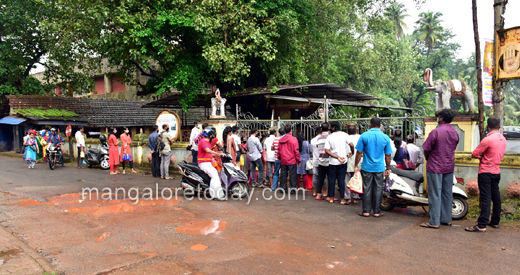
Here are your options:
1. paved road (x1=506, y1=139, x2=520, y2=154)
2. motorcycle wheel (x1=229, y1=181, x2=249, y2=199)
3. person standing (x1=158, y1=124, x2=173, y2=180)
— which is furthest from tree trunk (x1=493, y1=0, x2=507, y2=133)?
paved road (x1=506, y1=139, x2=520, y2=154)

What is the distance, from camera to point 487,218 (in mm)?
5371

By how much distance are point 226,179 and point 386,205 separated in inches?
134

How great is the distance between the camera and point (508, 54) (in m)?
6.35

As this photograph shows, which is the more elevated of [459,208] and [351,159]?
[351,159]

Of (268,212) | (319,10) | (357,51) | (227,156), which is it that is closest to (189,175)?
(227,156)

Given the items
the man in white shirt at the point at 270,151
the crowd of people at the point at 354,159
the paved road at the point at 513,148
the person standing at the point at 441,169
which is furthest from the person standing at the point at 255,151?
the paved road at the point at 513,148

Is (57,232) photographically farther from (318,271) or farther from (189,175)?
(318,271)

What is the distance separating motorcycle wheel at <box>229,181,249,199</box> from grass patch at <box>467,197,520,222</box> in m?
4.42

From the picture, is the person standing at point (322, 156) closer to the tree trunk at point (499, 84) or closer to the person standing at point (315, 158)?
the person standing at point (315, 158)

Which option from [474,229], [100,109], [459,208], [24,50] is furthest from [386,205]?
[24,50]

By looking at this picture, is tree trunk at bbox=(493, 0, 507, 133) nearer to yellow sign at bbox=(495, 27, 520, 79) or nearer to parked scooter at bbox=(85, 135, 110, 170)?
yellow sign at bbox=(495, 27, 520, 79)

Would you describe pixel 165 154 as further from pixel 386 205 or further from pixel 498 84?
pixel 498 84

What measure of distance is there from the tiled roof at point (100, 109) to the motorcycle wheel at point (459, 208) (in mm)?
14923

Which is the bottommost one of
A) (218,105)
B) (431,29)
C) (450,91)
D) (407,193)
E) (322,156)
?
(407,193)
